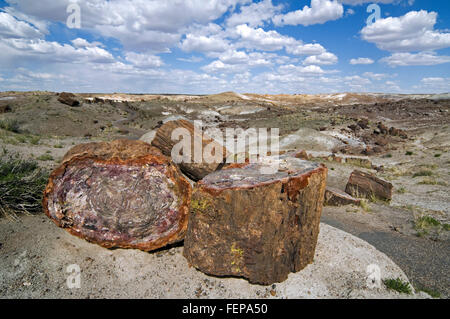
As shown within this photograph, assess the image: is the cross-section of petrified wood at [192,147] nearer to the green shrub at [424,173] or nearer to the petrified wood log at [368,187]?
the petrified wood log at [368,187]

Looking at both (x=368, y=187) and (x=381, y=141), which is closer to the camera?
(x=368, y=187)

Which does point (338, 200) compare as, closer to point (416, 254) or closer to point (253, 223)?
point (416, 254)

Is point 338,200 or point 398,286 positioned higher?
point 398,286

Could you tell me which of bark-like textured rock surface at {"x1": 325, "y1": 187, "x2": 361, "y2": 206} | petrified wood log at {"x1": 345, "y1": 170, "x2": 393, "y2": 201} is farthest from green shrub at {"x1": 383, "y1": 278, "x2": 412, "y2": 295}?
petrified wood log at {"x1": 345, "y1": 170, "x2": 393, "y2": 201}

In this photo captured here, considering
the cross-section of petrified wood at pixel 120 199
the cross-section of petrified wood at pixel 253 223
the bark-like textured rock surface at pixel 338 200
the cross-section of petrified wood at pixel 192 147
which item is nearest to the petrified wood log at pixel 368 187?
the bark-like textured rock surface at pixel 338 200

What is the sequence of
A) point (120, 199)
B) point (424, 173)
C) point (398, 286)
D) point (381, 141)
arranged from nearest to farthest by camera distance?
1. point (398, 286)
2. point (120, 199)
3. point (424, 173)
4. point (381, 141)

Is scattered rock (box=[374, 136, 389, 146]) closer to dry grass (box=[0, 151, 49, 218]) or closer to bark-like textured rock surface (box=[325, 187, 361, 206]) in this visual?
bark-like textured rock surface (box=[325, 187, 361, 206])

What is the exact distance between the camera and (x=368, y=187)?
764 cm

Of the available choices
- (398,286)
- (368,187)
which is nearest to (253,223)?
(398,286)

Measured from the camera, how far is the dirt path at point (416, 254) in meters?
3.54

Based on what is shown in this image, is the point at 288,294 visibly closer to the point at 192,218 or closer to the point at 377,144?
the point at 192,218

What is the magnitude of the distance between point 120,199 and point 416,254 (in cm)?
477

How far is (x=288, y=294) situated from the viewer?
2.93 metres

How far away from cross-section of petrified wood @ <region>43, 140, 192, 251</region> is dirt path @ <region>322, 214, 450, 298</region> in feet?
11.1
